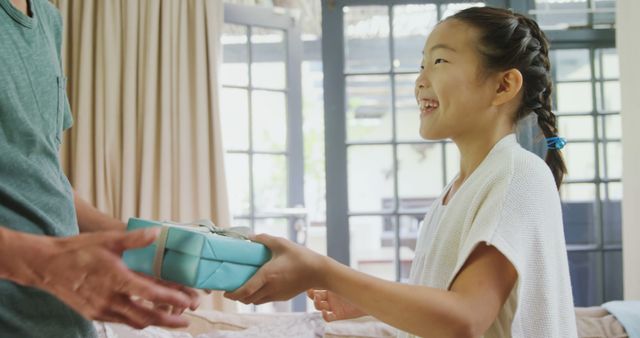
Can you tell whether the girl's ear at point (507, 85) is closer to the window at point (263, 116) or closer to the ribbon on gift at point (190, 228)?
the ribbon on gift at point (190, 228)

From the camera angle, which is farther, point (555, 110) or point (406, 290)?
point (555, 110)

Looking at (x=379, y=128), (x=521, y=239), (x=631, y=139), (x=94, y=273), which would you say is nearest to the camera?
(x=94, y=273)

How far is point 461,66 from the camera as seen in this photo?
1.30 m

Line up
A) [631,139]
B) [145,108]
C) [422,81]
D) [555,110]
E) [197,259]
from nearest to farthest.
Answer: [197,259] < [422,81] < [631,139] < [145,108] < [555,110]

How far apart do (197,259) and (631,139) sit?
282 centimetres

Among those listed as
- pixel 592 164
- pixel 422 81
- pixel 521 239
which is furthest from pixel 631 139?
pixel 521 239

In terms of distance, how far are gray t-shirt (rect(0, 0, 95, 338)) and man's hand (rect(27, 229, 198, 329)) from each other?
0.16 meters

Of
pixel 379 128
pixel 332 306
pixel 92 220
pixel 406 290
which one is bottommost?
pixel 332 306

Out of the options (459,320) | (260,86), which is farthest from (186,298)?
(260,86)

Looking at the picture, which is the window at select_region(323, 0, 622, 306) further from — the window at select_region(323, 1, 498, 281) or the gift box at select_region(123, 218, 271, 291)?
the gift box at select_region(123, 218, 271, 291)

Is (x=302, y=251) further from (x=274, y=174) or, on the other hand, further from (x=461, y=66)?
(x=274, y=174)

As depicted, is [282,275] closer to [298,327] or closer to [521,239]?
[521,239]

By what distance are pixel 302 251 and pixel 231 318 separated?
165 cm

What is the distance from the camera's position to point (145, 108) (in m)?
3.38
